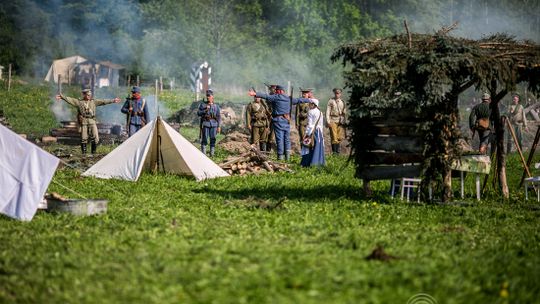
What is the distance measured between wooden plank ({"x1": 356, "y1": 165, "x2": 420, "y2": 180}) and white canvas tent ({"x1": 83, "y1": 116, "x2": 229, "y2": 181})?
4213 millimetres

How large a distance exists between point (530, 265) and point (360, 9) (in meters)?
56.9

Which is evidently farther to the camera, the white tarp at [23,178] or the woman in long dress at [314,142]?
the woman in long dress at [314,142]

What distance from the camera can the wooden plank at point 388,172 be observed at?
1434 cm

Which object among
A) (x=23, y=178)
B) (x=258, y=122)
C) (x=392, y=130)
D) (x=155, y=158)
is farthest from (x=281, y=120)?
(x=23, y=178)

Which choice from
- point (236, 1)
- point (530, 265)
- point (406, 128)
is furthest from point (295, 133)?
point (236, 1)

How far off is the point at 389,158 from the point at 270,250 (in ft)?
17.7

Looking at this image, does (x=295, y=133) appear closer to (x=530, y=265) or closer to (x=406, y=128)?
(x=406, y=128)

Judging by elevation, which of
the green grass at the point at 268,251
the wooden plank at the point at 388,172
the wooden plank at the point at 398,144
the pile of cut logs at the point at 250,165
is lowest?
the green grass at the point at 268,251

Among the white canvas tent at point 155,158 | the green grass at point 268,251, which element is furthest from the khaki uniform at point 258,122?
the green grass at point 268,251

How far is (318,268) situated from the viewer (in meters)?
8.62

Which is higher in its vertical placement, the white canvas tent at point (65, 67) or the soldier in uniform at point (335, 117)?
the white canvas tent at point (65, 67)

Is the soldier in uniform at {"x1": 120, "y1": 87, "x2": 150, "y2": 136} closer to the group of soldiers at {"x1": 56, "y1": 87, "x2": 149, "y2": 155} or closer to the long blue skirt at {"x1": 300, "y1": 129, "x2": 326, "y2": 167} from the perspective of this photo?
the group of soldiers at {"x1": 56, "y1": 87, "x2": 149, "y2": 155}

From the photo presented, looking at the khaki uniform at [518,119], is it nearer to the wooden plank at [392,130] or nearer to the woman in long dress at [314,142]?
the woman in long dress at [314,142]

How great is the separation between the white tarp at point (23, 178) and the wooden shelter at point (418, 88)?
5100 millimetres
